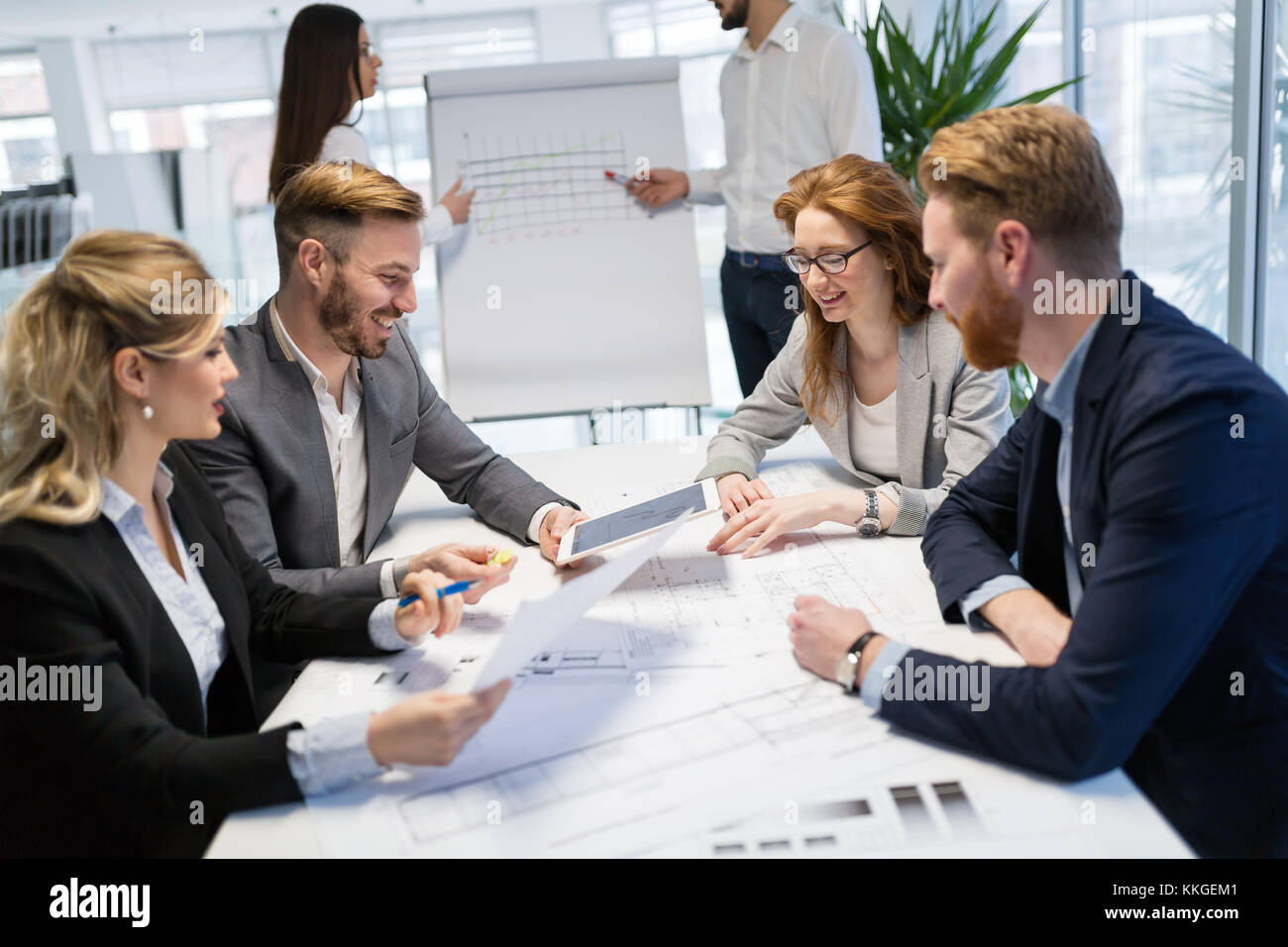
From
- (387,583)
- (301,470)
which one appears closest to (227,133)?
(301,470)

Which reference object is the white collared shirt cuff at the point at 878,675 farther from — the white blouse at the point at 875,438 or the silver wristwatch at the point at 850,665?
the white blouse at the point at 875,438

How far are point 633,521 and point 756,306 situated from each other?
1697 millimetres

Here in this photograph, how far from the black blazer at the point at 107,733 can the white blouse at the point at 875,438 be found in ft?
4.44

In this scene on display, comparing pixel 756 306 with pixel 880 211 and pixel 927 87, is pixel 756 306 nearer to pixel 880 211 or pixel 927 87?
pixel 927 87

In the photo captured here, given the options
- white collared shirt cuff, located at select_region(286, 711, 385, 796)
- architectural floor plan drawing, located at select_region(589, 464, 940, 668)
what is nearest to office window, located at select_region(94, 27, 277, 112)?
architectural floor plan drawing, located at select_region(589, 464, 940, 668)

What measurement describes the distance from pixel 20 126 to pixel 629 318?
25.8 ft

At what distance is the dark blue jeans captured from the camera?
10.3 ft

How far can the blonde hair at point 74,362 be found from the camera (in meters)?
1.14

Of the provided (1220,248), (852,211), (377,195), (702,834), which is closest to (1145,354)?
(702,834)

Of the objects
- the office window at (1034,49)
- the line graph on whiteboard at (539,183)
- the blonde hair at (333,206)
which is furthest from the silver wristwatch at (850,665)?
the office window at (1034,49)

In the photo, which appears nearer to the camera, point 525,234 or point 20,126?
point 525,234

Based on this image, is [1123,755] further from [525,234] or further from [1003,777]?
[525,234]

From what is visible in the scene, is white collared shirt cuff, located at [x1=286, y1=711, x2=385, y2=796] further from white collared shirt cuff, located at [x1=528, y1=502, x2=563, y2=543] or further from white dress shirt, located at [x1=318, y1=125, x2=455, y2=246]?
white dress shirt, located at [x1=318, y1=125, x2=455, y2=246]
